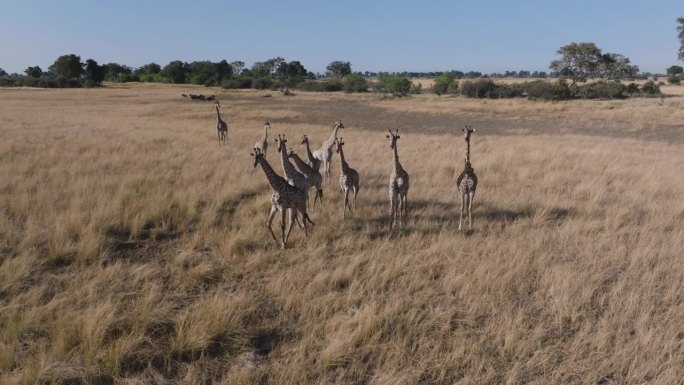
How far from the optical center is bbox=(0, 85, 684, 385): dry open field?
392 cm

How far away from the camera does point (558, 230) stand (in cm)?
750

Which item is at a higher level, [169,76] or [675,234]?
[169,76]

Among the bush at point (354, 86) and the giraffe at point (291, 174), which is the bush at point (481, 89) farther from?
the giraffe at point (291, 174)

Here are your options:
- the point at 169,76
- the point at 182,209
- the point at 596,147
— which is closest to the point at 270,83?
the point at 169,76

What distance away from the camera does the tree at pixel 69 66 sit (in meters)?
88.1

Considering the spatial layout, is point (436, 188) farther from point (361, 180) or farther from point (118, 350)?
point (118, 350)

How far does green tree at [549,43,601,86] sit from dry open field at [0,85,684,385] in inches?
2912

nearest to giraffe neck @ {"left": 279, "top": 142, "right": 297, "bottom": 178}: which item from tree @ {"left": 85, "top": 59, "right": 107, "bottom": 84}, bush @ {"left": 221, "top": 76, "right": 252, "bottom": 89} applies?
bush @ {"left": 221, "top": 76, "right": 252, "bottom": 89}

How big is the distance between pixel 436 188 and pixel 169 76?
105m

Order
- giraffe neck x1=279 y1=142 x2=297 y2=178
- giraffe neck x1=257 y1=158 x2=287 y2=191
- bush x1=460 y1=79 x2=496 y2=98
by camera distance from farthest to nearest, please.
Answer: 1. bush x1=460 y1=79 x2=496 y2=98
2. giraffe neck x1=279 y1=142 x2=297 y2=178
3. giraffe neck x1=257 y1=158 x2=287 y2=191

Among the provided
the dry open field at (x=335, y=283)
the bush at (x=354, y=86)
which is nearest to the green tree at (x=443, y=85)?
the bush at (x=354, y=86)

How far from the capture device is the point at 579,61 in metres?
76.1

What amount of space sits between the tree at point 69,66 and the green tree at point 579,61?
88.6 m

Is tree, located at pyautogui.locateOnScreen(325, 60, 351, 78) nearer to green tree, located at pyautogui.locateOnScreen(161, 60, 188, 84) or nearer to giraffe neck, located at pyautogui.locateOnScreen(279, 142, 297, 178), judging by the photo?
green tree, located at pyautogui.locateOnScreen(161, 60, 188, 84)
